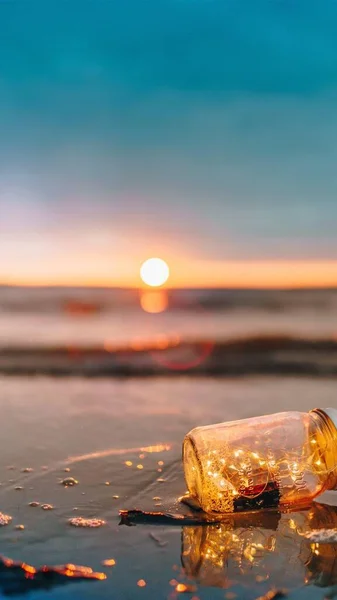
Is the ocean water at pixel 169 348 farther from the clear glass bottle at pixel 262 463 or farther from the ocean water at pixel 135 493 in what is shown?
the clear glass bottle at pixel 262 463

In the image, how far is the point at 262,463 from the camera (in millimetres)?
2227

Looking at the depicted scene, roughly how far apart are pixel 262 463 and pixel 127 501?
0.55 m

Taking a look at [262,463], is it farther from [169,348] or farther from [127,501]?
[169,348]

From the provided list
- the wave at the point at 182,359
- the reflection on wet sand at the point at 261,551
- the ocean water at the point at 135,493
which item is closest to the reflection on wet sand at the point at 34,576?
the ocean water at the point at 135,493

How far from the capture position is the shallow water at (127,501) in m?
1.69

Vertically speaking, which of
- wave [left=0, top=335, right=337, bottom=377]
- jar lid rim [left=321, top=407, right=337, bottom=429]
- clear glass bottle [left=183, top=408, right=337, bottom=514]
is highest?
wave [left=0, top=335, right=337, bottom=377]

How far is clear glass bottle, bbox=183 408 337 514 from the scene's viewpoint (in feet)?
6.99

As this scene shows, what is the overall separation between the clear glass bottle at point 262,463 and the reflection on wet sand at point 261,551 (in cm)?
7

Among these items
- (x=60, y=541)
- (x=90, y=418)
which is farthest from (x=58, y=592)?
(x=90, y=418)

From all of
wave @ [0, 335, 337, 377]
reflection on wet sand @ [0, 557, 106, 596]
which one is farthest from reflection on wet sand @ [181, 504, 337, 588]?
wave @ [0, 335, 337, 377]

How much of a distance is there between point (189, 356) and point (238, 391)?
239cm

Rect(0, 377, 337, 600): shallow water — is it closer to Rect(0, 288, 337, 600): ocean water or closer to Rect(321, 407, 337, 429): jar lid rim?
Rect(0, 288, 337, 600): ocean water

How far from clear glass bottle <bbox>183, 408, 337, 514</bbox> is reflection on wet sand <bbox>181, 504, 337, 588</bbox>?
7 cm

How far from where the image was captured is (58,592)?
160cm
